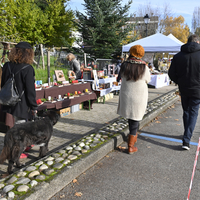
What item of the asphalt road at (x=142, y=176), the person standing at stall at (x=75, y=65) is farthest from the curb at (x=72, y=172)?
the person standing at stall at (x=75, y=65)

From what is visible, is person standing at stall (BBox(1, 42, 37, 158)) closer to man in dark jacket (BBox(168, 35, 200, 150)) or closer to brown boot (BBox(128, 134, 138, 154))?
brown boot (BBox(128, 134, 138, 154))

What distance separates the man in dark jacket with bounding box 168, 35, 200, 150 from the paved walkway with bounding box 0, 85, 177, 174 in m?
2.35

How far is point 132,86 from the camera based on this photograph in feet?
12.6

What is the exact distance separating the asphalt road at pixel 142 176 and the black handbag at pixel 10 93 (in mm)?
1531

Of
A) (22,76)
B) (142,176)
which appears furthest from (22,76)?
(142,176)

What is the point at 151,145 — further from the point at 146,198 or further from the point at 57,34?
the point at 57,34

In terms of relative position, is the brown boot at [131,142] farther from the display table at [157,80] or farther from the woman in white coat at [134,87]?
the display table at [157,80]

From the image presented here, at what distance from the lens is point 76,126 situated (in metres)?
5.62

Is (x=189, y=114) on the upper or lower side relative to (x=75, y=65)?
lower

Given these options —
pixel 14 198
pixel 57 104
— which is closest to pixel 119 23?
pixel 57 104

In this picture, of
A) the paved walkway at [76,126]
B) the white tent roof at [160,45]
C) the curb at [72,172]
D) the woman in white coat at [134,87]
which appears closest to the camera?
the curb at [72,172]

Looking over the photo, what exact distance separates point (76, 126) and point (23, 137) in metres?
2.67

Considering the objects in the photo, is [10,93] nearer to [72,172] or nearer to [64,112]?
[72,172]

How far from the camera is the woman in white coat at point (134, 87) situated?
373 cm
